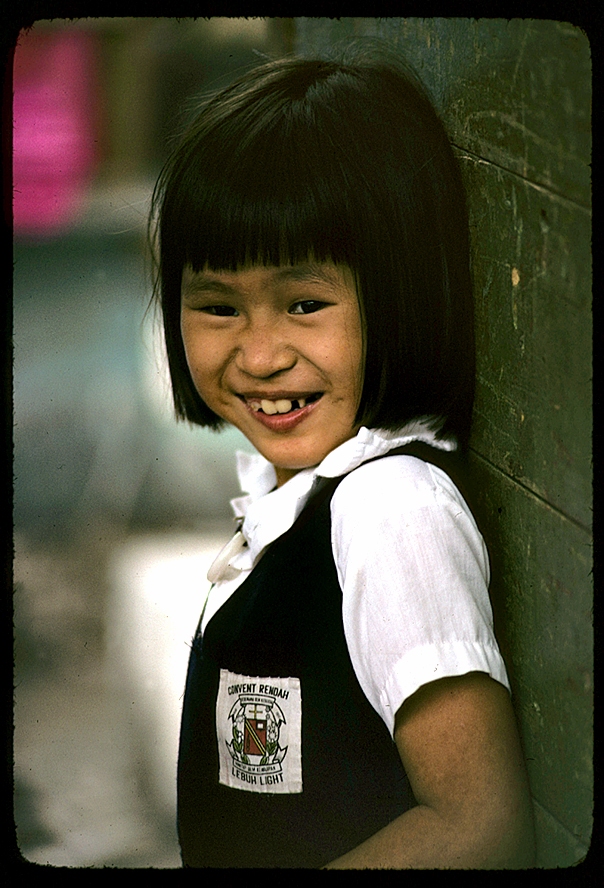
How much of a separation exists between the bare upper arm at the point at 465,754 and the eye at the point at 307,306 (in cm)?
28

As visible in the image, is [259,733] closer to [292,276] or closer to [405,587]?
[405,587]

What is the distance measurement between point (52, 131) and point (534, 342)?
16.1 inches

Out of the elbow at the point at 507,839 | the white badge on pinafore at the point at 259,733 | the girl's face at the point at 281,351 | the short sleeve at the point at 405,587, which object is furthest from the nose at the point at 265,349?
the elbow at the point at 507,839

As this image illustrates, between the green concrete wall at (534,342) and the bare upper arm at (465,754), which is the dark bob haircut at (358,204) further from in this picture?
the bare upper arm at (465,754)

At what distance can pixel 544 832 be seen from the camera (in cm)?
79

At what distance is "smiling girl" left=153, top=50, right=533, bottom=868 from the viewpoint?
0.73 meters

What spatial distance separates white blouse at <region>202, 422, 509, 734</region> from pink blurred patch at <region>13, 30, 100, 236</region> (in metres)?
0.30

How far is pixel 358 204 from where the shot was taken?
2.49 feet

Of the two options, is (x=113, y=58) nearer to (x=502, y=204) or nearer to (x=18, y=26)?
(x=18, y=26)

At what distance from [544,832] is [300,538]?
29 cm

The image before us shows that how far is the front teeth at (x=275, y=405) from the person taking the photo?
2.67ft
